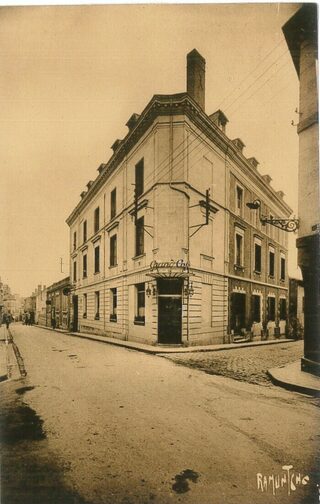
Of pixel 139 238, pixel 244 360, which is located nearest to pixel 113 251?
pixel 139 238

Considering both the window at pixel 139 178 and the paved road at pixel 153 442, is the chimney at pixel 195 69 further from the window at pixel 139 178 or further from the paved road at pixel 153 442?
A: the paved road at pixel 153 442

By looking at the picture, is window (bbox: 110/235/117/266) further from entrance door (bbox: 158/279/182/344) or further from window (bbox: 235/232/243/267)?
window (bbox: 235/232/243/267)

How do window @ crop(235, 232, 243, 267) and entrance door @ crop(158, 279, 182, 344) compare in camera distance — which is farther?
entrance door @ crop(158, 279, 182, 344)

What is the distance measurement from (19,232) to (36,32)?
2513 mm

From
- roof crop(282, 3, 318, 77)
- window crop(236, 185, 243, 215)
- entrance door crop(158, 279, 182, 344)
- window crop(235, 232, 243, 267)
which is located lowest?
entrance door crop(158, 279, 182, 344)

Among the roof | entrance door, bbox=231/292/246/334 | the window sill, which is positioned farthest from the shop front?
the roof

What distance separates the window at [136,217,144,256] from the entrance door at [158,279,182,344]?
1.05m

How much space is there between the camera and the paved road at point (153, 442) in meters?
2.99

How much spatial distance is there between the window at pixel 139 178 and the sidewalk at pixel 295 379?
14.8ft

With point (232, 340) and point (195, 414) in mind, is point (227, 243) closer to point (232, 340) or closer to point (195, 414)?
point (232, 340)

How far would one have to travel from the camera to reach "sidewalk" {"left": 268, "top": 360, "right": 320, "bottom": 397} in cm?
542

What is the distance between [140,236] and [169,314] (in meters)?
2.03

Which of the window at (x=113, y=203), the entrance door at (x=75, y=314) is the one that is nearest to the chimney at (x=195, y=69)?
the window at (x=113, y=203)

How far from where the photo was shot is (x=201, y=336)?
737cm
